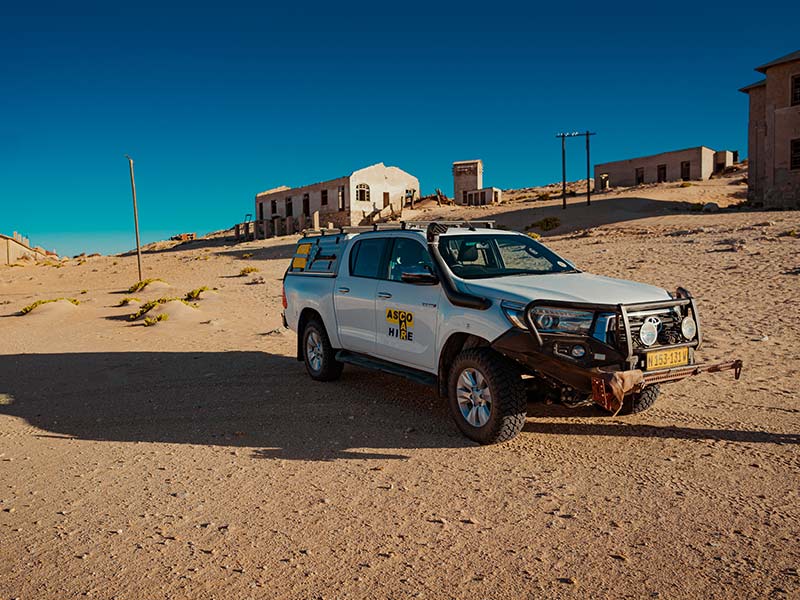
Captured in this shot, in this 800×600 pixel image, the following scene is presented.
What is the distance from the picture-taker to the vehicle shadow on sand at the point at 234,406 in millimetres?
6168

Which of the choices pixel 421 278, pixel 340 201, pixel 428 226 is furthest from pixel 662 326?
pixel 340 201

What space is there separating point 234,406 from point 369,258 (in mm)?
2296

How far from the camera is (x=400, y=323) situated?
6.94 metres

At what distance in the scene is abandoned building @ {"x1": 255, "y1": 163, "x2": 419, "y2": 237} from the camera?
1982 inches

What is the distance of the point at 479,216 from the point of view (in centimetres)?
4231

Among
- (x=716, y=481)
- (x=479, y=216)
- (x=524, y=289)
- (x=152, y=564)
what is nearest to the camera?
(x=152, y=564)

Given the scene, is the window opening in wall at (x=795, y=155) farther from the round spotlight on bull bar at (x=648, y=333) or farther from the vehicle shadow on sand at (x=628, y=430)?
the round spotlight on bull bar at (x=648, y=333)

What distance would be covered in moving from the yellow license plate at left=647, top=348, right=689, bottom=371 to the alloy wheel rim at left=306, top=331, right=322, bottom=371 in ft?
14.5

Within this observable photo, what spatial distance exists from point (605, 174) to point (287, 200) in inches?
1058

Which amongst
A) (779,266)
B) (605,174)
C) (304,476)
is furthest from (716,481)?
(605,174)

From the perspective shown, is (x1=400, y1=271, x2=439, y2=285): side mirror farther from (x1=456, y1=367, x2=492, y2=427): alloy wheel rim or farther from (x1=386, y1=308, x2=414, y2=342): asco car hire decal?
(x1=456, y1=367, x2=492, y2=427): alloy wheel rim

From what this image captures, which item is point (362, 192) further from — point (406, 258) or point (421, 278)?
point (421, 278)

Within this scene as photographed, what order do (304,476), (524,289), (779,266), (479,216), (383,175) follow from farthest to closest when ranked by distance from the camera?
(383,175), (479,216), (779,266), (524,289), (304,476)

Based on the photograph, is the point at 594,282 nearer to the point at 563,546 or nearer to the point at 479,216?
the point at 563,546
